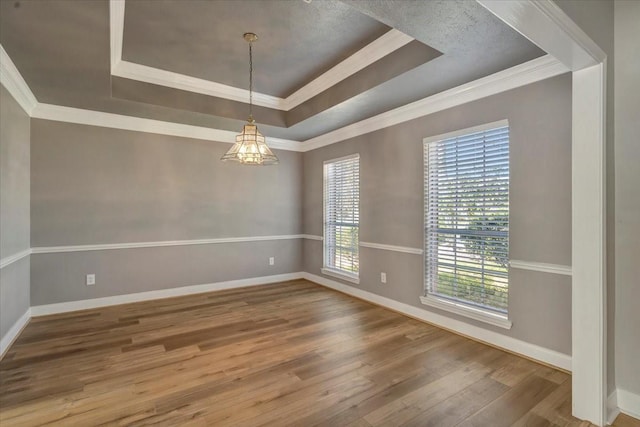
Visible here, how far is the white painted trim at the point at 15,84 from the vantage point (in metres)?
2.59

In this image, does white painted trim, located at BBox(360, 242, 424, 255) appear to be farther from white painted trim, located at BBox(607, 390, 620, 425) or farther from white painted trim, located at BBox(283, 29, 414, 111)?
white painted trim, located at BBox(283, 29, 414, 111)

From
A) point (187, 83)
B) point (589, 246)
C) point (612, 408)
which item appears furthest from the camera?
point (187, 83)

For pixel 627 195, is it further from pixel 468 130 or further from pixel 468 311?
pixel 468 311

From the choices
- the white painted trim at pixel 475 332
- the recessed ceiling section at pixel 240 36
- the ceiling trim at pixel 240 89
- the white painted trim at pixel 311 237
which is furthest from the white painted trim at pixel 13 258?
the white painted trim at pixel 475 332

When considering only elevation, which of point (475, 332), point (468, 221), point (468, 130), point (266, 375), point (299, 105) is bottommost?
point (266, 375)

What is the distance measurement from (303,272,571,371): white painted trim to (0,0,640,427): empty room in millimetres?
19

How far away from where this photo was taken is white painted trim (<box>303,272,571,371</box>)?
2.57 metres

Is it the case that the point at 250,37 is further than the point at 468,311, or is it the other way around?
the point at 468,311

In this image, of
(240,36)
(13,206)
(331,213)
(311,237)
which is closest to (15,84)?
(13,206)

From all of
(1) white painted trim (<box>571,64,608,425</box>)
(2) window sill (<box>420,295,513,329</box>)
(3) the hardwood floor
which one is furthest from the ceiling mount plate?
(2) window sill (<box>420,295,513,329</box>)

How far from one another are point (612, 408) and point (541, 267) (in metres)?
1.01

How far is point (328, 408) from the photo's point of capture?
6.73 feet

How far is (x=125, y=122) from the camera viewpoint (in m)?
4.20

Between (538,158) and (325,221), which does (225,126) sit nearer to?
(325,221)
